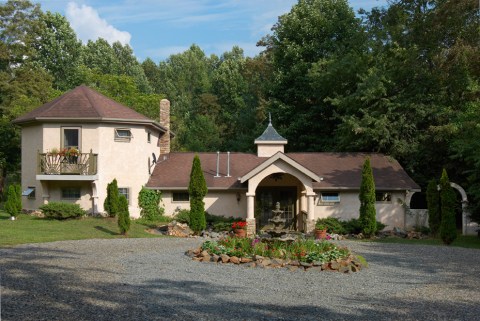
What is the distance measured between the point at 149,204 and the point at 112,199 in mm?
3558

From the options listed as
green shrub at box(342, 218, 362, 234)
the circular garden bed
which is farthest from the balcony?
green shrub at box(342, 218, 362, 234)

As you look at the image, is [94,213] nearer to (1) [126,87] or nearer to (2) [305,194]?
(2) [305,194]

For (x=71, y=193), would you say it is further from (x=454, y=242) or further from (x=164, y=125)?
(x=454, y=242)

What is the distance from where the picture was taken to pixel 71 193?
29.7 m

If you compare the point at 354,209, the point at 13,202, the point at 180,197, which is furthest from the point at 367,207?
the point at 13,202

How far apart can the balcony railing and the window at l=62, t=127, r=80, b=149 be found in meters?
0.92

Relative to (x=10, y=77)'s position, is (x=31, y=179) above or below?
below

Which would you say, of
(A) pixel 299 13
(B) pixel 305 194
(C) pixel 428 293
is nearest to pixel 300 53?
(A) pixel 299 13

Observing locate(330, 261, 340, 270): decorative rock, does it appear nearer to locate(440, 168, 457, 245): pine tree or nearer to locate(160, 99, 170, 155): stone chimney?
locate(440, 168, 457, 245): pine tree

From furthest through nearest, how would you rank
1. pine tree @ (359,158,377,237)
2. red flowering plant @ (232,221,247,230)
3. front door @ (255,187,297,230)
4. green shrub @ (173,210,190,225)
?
front door @ (255,187,297,230) < green shrub @ (173,210,190,225) < pine tree @ (359,158,377,237) < red flowering plant @ (232,221,247,230)

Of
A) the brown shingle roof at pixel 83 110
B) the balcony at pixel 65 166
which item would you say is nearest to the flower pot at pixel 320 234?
the brown shingle roof at pixel 83 110

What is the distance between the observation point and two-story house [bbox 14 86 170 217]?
28.5m

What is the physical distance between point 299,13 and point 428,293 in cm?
3146

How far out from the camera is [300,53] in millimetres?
40188
